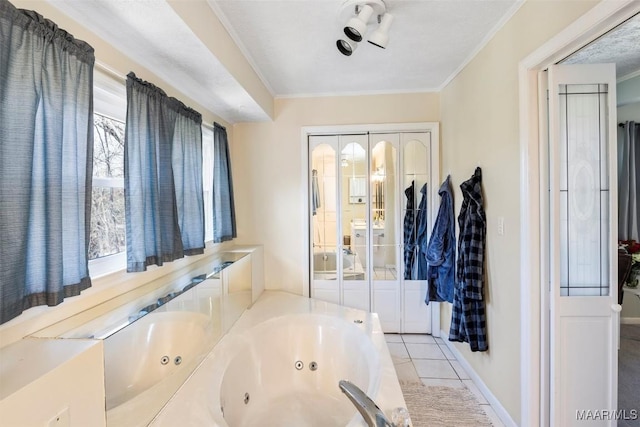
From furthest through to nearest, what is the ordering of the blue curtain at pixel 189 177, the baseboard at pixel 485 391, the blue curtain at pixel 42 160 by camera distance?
the blue curtain at pixel 189 177 < the baseboard at pixel 485 391 < the blue curtain at pixel 42 160

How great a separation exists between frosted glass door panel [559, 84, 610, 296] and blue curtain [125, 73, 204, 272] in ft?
7.53

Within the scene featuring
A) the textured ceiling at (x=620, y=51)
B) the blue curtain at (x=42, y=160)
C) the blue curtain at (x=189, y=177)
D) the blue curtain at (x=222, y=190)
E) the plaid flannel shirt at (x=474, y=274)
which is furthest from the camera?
the blue curtain at (x=222, y=190)

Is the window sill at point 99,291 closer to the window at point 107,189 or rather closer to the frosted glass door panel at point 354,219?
the window at point 107,189

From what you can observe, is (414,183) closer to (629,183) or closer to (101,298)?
(629,183)

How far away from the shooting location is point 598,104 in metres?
1.45

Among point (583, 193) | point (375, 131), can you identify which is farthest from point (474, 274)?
point (375, 131)

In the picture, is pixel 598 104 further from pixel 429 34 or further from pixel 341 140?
pixel 341 140

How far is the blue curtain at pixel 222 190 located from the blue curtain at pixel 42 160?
1.31 m

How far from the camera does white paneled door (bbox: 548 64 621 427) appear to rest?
4.75ft

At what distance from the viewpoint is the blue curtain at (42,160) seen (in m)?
0.88

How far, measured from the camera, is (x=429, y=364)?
240cm

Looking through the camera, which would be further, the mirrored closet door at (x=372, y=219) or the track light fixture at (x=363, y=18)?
the mirrored closet door at (x=372, y=219)

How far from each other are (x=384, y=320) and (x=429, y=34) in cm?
263

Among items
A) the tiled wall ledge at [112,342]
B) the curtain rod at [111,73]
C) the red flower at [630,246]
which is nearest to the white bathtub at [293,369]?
the tiled wall ledge at [112,342]
